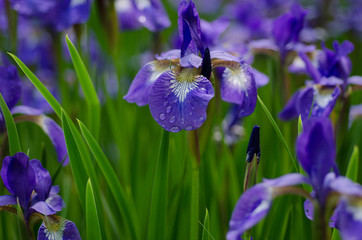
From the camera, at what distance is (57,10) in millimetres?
2238

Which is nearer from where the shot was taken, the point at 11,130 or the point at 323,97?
the point at 11,130

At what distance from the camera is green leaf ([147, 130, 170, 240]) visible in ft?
4.26

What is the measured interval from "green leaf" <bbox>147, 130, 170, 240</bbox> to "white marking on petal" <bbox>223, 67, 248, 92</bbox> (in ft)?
0.87

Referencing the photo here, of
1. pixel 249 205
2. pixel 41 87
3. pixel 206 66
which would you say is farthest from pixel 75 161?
pixel 249 205

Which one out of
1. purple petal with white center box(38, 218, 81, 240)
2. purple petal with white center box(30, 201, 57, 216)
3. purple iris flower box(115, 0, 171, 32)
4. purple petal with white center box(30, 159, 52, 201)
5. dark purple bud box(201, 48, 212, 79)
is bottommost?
purple petal with white center box(38, 218, 81, 240)

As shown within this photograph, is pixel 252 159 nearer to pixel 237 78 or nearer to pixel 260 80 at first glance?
pixel 237 78

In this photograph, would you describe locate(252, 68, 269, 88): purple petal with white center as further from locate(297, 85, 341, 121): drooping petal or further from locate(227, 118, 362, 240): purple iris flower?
locate(227, 118, 362, 240): purple iris flower

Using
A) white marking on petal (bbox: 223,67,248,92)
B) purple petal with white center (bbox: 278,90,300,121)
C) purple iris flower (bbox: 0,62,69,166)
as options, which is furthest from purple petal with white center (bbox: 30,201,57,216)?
purple petal with white center (bbox: 278,90,300,121)

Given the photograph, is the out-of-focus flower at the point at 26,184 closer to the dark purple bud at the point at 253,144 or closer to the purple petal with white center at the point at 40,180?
the purple petal with white center at the point at 40,180

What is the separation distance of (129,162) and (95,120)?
50cm

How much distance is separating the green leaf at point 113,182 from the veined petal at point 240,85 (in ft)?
1.41

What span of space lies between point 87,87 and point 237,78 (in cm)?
55

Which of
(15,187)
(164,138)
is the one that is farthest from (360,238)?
(15,187)

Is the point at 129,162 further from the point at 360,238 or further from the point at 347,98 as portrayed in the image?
the point at 360,238
